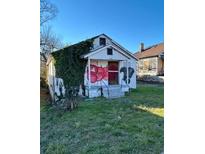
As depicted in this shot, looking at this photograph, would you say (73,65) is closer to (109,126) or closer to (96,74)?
(96,74)

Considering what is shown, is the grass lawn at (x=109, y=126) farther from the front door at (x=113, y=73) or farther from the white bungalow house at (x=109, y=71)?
the front door at (x=113, y=73)

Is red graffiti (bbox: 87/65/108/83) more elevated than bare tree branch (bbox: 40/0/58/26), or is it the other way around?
bare tree branch (bbox: 40/0/58/26)

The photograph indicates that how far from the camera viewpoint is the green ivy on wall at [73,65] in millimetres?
1976

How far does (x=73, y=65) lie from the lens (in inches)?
105

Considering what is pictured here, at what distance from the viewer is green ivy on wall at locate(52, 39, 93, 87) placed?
1.98m

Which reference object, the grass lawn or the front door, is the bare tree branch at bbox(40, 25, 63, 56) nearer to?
the grass lawn

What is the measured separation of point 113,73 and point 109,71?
328mm

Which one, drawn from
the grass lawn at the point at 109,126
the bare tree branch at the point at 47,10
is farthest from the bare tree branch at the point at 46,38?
the grass lawn at the point at 109,126

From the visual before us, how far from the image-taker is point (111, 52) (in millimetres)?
3195

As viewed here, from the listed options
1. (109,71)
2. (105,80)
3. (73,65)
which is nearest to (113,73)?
(105,80)

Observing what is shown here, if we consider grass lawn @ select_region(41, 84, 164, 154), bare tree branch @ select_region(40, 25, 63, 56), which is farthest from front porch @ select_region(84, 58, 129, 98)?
bare tree branch @ select_region(40, 25, 63, 56)

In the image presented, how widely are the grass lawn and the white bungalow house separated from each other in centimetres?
11
